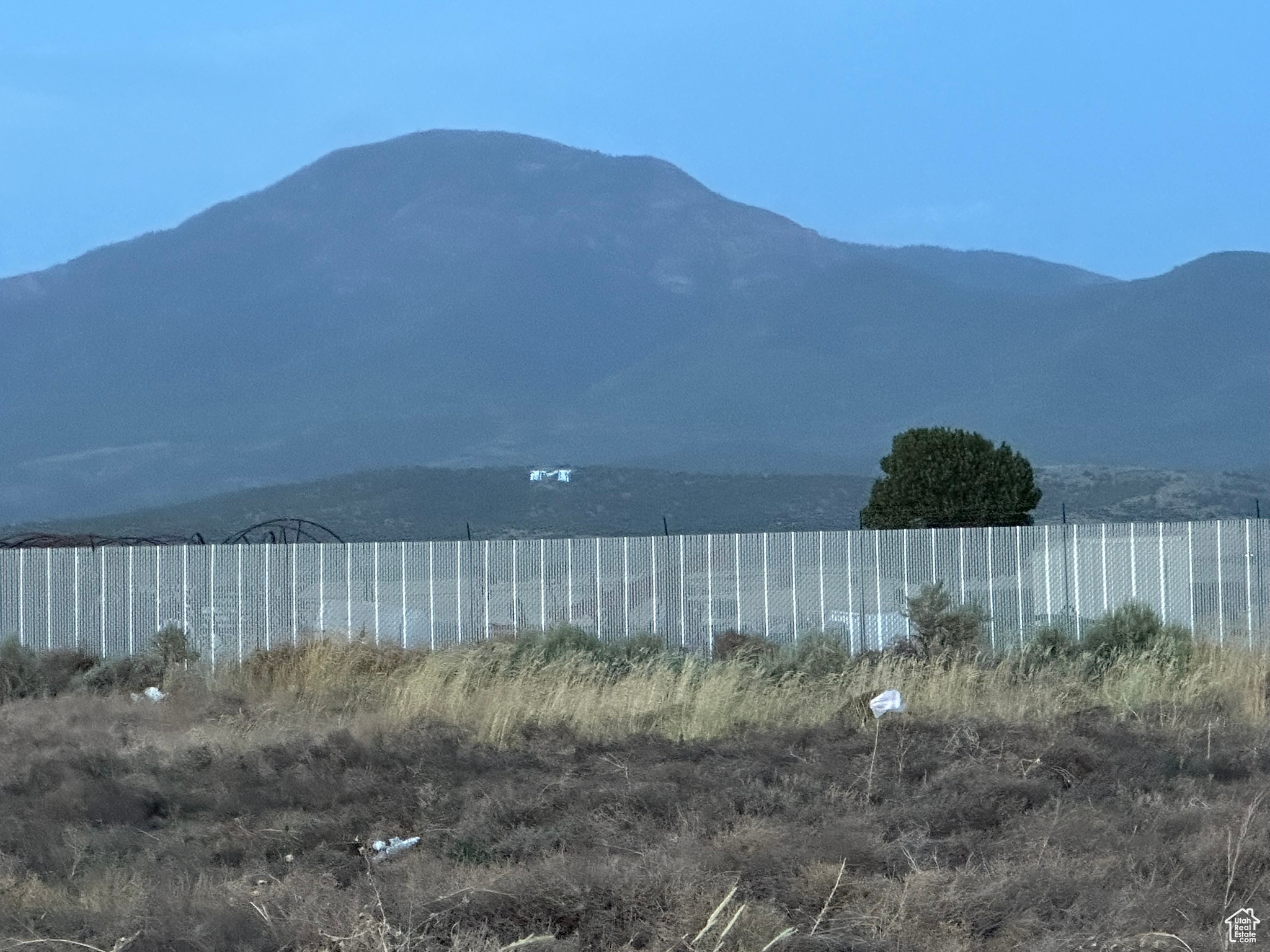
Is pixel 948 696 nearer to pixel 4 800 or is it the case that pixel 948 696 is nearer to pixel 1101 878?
pixel 1101 878

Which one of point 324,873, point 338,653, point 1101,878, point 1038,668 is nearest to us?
point 1101,878

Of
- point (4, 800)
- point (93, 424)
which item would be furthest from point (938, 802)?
point (93, 424)

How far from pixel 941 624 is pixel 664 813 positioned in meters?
10.5

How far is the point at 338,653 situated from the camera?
1897 cm

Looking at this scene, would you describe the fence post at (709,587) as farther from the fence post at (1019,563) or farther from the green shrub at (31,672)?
the green shrub at (31,672)

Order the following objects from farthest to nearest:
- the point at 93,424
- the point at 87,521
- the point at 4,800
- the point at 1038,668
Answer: the point at 93,424
the point at 87,521
the point at 1038,668
the point at 4,800

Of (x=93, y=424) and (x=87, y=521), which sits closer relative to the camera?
(x=87, y=521)

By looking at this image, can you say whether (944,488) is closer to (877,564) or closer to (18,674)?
(877,564)

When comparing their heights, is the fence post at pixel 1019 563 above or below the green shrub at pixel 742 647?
above

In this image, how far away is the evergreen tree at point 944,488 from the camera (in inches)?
1237

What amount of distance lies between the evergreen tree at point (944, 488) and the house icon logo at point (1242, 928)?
24445 millimetres

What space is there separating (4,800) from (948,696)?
7.70 m

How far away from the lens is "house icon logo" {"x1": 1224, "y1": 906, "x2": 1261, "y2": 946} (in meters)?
6.41

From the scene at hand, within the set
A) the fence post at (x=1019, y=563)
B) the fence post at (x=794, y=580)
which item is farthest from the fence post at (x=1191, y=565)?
the fence post at (x=794, y=580)
